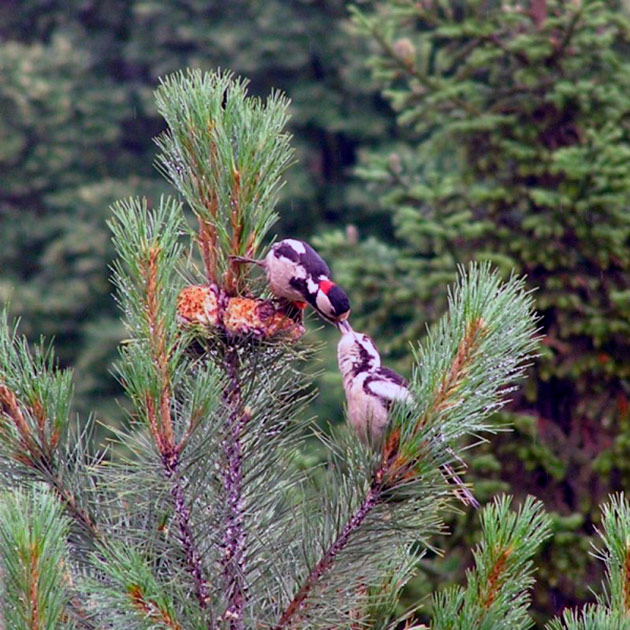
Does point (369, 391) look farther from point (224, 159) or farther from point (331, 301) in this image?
point (224, 159)

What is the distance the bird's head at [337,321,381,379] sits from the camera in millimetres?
1724

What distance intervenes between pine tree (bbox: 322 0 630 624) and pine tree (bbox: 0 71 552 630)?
8.79 feet

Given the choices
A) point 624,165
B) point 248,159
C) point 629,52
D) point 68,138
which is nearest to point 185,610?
point 248,159

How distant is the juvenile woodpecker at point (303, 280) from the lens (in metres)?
1.69

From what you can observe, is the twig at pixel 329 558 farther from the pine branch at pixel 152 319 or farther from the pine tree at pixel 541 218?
the pine tree at pixel 541 218

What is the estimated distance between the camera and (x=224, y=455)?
5.63 feet

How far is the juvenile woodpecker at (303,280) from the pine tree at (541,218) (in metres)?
2.72

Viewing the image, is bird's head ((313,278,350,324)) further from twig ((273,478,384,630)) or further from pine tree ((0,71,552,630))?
twig ((273,478,384,630))

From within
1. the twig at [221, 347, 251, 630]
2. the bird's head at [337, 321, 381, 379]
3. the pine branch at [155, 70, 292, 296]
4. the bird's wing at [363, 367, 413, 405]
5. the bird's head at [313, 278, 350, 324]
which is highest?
the pine branch at [155, 70, 292, 296]

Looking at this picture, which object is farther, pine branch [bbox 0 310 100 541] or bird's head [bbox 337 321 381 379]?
bird's head [bbox 337 321 381 379]

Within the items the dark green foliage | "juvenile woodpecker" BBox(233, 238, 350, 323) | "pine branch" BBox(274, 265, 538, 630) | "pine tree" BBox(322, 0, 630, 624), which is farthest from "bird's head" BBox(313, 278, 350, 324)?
the dark green foliage

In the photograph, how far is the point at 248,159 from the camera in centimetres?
169

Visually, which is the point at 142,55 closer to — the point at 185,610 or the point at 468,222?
the point at 468,222

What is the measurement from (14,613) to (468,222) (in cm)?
379
